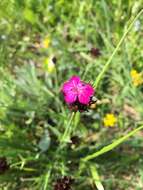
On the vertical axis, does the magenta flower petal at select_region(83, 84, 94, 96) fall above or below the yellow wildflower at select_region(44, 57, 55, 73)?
below

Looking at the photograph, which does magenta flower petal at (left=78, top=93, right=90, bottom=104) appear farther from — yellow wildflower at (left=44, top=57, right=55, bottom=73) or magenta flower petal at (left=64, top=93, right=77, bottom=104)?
yellow wildflower at (left=44, top=57, right=55, bottom=73)

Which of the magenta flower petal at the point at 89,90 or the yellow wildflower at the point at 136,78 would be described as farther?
the yellow wildflower at the point at 136,78

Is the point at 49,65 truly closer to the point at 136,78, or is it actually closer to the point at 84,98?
the point at 136,78

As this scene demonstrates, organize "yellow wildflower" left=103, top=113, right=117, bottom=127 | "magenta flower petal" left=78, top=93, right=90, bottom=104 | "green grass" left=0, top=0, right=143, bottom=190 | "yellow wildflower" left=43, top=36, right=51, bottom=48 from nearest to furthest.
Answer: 1. "magenta flower petal" left=78, top=93, right=90, bottom=104
2. "green grass" left=0, top=0, right=143, bottom=190
3. "yellow wildflower" left=103, top=113, right=117, bottom=127
4. "yellow wildflower" left=43, top=36, right=51, bottom=48

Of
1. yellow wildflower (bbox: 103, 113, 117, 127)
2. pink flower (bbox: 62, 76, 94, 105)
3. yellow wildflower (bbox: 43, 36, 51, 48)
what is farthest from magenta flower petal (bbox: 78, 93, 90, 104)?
yellow wildflower (bbox: 43, 36, 51, 48)

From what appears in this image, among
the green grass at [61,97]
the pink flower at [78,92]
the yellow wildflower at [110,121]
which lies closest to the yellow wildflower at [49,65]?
the green grass at [61,97]

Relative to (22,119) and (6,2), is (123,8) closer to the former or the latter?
(6,2)

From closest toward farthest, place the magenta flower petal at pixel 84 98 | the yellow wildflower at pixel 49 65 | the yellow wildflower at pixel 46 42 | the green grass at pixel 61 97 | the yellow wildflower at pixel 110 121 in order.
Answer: the magenta flower petal at pixel 84 98 < the green grass at pixel 61 97 < the yellow wildflower at pixel 110 121 < the yellow wildflower at pixel 49 65 < the yellow wildflower at pixel 46 42

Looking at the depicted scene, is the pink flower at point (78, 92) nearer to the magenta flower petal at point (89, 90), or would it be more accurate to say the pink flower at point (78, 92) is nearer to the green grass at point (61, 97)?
the magenta flower petal at point (89, 90)
